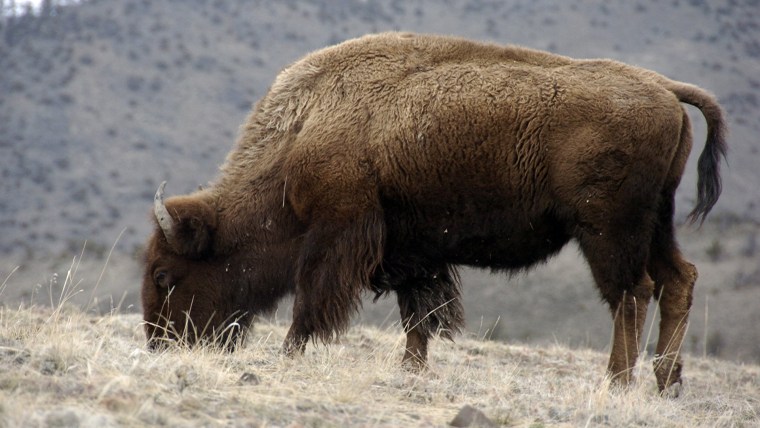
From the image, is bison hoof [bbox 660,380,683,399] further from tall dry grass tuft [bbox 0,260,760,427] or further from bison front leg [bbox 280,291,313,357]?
bison front leg [bbox 280,291,313,357]

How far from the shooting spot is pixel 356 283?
6449 mm

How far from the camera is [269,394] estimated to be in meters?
4.35

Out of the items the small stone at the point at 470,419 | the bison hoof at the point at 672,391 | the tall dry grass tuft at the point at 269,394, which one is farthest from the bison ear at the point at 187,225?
the bison hoof at the point at 672,391

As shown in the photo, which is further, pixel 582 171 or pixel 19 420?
pixel 582 171

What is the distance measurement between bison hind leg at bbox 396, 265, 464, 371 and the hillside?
12.4 m

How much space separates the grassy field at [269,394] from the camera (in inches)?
149

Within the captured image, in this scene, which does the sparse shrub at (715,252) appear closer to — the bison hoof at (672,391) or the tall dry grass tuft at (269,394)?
the tall dry grass tuft at (269,394)

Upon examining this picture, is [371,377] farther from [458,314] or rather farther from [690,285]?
[690,285]

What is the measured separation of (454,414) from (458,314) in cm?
271

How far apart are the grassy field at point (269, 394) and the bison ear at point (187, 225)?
879 millimetres

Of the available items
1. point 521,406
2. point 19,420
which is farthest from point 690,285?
point 19,420

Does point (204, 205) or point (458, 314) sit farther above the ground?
point (204, 205)

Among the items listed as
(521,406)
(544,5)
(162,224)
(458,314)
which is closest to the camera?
(521,406)

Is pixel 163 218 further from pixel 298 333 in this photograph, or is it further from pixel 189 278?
pixel 298 333
